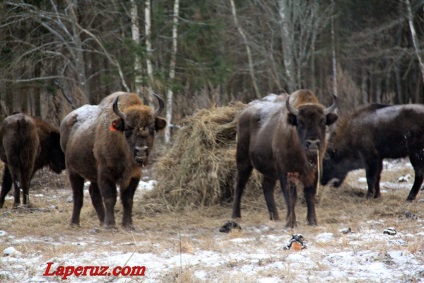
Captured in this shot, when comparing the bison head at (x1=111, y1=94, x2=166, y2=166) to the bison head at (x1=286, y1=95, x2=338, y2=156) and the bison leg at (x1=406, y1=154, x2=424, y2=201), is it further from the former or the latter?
the bison leg at (x1=406, y1=154, x2=424, y2=201)

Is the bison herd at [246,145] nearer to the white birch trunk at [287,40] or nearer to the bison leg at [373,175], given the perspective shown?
the bison leg at [373,175]

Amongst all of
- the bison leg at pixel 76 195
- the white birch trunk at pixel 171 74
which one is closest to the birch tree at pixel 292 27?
the white birch trunk at pixel 171 74

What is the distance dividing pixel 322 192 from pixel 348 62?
94.8 ft

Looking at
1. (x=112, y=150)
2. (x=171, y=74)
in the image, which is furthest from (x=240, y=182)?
(x=171, y=74)

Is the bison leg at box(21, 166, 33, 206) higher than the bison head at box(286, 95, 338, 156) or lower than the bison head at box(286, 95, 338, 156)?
lower

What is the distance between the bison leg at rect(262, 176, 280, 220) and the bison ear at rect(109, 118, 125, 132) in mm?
3100

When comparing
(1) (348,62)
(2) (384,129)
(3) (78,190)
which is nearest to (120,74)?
(2) (384,129)

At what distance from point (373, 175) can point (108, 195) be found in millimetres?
6322

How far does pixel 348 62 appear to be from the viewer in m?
41.2

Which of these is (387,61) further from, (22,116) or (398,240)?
(398,240)

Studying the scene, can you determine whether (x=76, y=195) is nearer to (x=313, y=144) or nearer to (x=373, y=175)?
(x=313, y=144)

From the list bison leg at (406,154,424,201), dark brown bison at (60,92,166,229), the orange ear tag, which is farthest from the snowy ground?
bison leg at (406,154,424,201)

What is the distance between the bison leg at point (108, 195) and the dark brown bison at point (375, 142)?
5858 millimetres

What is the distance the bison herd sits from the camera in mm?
9730
